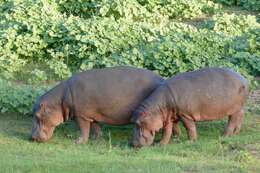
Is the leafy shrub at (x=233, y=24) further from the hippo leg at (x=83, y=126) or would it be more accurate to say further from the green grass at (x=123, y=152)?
the hippo leg at (x=83, y=126)

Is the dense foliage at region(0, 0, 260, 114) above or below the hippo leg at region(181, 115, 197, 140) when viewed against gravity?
above

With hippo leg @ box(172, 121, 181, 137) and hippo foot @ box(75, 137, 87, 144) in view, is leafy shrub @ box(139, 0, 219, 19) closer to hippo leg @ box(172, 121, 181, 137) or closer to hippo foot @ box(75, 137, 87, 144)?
hippo leg @ box(172, 121, 181, 137)

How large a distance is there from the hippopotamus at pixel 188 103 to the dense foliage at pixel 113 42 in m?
2.27

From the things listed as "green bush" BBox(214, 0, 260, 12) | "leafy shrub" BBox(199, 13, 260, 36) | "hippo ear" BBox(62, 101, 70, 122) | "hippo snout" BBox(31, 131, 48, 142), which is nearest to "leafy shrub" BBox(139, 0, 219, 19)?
"leafy shrub" BBox(199, 13, 260, 36)

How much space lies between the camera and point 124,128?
33.9ft

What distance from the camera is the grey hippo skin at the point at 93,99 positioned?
9641 mm

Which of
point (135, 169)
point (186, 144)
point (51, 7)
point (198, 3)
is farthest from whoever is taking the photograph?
point (198, 3)

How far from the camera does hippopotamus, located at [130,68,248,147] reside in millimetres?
9336

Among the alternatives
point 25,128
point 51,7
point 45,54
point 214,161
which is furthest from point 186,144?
point 51,7

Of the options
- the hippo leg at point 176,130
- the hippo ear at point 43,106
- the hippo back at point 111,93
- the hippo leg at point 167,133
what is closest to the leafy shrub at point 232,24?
the hippo leg at point 176,130

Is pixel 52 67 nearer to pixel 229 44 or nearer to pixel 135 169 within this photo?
pixel 229 44

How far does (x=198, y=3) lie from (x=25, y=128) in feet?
20.9

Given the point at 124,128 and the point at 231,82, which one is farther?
the point at 124,128

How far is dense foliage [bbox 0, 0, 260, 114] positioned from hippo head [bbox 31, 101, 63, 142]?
3.65 feet
